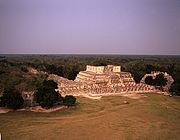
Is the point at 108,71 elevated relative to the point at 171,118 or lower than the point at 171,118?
elevated

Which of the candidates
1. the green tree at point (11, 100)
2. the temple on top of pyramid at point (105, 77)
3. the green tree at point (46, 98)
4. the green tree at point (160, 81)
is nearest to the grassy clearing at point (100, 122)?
the green tree at point (11, 100)

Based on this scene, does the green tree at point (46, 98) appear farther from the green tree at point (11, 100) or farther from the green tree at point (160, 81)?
the green tree at point (160, 81)

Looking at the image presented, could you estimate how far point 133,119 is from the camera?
2309 centimetres

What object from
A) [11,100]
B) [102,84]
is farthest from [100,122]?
[102,84]

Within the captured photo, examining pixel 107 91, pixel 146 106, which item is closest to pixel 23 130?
pixel 146 106

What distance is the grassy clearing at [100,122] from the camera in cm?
1871

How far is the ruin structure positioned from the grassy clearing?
4.37 metres

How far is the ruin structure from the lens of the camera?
1320 inches

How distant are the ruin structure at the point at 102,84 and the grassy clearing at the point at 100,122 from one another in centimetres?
437

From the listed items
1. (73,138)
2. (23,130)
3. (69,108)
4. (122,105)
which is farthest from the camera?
(122,105)

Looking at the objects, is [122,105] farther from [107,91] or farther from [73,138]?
[73,138]

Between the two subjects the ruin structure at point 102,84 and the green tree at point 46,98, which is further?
the ruin structure at point 102,84

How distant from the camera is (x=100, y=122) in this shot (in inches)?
863

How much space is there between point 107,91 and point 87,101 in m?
5.82
